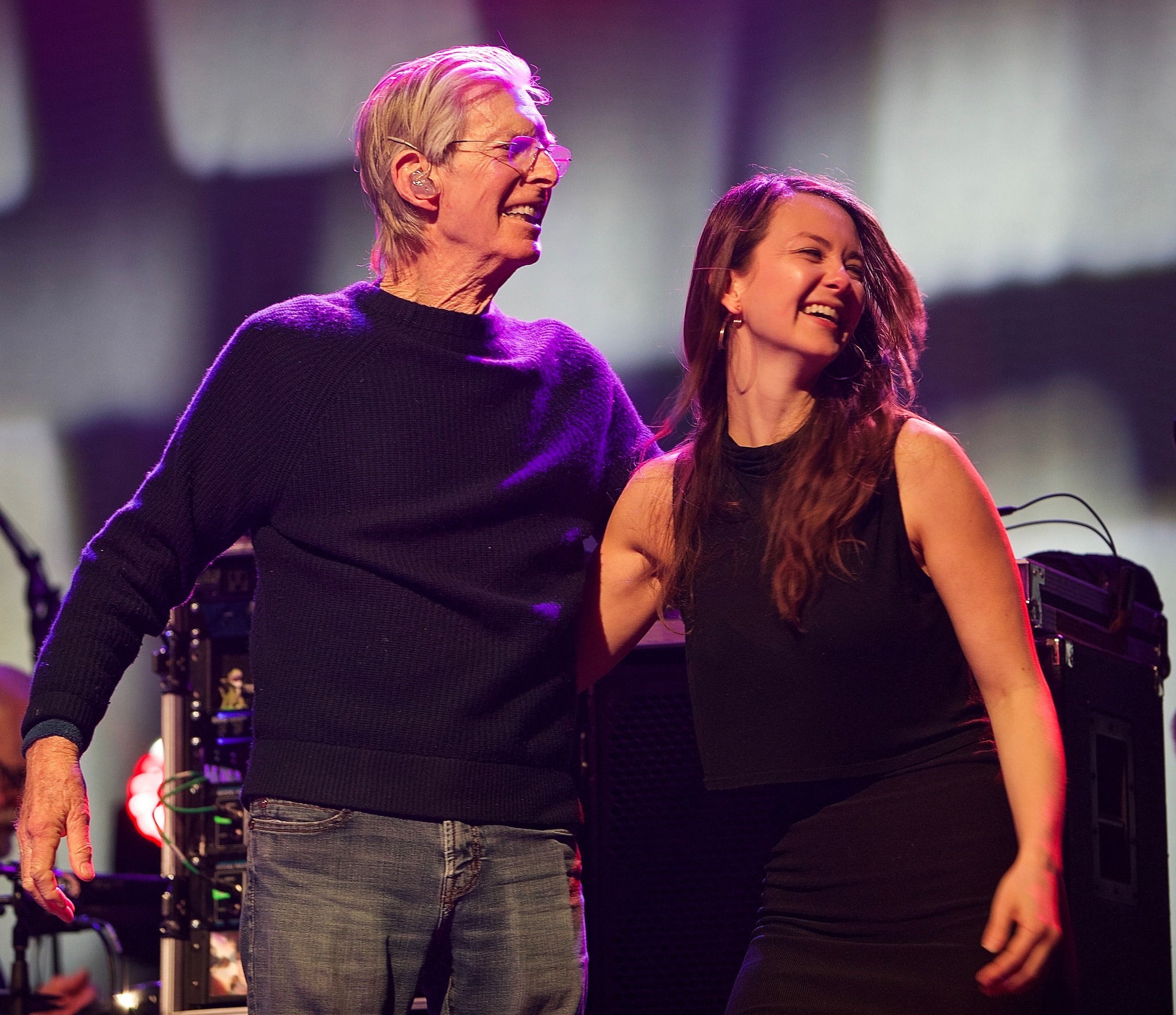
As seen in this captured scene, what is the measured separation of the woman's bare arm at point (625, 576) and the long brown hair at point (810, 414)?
0.14 feet

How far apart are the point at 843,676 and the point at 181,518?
0.82 metres

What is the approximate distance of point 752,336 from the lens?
5.89 feet

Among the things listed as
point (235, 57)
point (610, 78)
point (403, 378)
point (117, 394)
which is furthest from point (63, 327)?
point (403, 378)

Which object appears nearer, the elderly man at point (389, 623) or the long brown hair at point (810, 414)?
the elderly man at point (389, 623)

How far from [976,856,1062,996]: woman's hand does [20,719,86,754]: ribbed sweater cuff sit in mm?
1014

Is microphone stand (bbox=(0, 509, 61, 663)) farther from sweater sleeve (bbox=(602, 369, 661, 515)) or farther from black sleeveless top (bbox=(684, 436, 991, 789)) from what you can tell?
black sleeveless top (bbox=(684, 436, 991, 789))

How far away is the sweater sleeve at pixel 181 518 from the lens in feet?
4.94

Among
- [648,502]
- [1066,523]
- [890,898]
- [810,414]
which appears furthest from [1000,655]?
[1066,523]

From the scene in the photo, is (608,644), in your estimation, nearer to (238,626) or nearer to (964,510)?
(964,510)

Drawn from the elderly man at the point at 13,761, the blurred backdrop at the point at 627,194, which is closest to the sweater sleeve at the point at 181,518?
the elderly man at the point at 13,761

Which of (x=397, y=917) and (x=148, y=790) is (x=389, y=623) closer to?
(x=397, y=917)

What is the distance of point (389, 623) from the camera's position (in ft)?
5.01

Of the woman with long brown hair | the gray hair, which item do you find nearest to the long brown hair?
the woman with long brown hair

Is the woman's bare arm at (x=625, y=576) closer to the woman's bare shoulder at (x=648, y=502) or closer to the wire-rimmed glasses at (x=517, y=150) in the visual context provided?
the woman's bare shoulder at (x=648, y=502)
